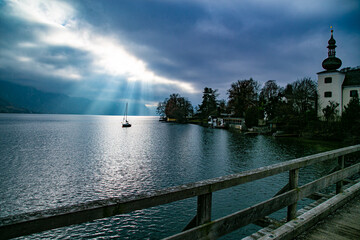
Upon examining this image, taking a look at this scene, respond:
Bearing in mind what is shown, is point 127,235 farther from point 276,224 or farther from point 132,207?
point 132,207

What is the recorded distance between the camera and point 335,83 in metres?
48.2

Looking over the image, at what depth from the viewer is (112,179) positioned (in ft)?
60.3

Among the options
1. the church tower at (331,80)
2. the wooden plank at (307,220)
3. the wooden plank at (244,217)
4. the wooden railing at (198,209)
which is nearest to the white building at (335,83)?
the church tower at (331,80)

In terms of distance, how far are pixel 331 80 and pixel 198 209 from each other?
5819 centimetres

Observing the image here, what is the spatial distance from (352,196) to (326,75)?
53908 millimetres

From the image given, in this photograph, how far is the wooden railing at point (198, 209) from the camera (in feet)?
5.37

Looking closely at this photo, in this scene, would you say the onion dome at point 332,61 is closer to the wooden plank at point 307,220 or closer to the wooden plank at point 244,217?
the wooden plank at point 307,220

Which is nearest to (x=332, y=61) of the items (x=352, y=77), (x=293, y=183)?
(x=352, y=77)

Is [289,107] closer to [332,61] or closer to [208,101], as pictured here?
[332,61]

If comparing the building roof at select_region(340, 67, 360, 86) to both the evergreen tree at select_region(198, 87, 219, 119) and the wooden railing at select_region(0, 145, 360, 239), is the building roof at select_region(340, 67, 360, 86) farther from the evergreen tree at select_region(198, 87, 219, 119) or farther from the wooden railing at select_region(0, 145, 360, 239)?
the evergreen tree at select_region(198, 87, 219, 119)

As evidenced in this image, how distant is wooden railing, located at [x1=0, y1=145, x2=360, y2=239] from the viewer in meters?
1.64

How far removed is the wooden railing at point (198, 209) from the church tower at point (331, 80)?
55004mm

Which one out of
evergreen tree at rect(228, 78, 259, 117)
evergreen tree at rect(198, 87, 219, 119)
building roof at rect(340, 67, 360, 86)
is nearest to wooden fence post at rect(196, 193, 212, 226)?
building roof at rect(340, 67, 360, 86)

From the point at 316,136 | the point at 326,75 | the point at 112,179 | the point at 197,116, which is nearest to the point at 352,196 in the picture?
the point at 112,179
